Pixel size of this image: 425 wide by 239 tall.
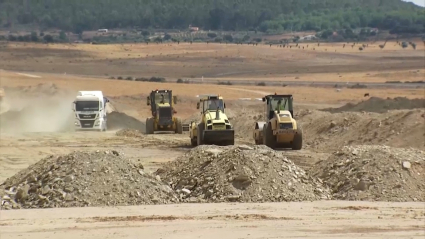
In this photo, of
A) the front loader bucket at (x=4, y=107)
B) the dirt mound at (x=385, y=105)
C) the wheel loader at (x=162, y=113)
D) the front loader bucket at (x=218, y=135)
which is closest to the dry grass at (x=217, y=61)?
the front loader bucket at (x=4, y=107)

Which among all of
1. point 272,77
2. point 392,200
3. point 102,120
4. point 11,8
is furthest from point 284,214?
point 11,8

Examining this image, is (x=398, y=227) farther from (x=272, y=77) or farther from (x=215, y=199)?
(x=272, y=77)

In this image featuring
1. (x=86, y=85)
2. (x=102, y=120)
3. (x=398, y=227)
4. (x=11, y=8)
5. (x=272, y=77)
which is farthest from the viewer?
(x=11, y=8)

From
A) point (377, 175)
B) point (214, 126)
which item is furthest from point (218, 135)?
point (377, 175)

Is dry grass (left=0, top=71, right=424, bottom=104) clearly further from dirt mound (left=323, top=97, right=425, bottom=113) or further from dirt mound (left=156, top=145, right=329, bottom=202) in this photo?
dirt mound (left=156, top=145, right=329, bottom=202)

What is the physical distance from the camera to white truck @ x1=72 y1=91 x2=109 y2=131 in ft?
158

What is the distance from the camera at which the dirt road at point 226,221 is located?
1842 centimetres

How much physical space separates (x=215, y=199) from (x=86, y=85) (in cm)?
5310

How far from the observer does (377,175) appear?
2353 centimetres

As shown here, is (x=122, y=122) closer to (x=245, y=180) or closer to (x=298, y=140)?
(x=298, y=140)

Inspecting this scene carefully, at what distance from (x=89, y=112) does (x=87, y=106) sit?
1.16 feet

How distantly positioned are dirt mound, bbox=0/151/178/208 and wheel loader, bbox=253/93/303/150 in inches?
487

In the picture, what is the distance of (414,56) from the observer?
134625 millimetres

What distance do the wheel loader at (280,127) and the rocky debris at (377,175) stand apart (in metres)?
9.77
